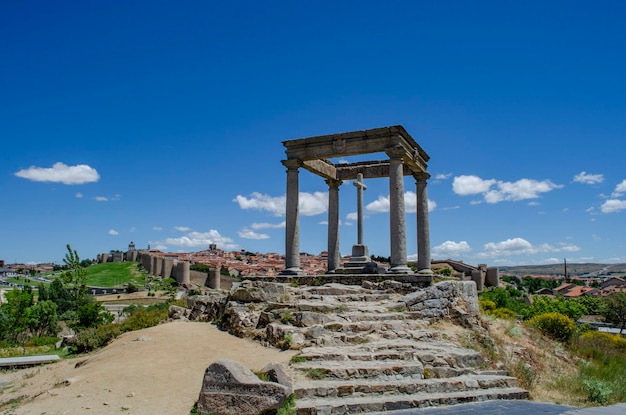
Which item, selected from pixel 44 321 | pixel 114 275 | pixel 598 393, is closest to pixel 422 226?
pixel 598 393

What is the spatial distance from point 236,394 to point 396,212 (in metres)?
10.4

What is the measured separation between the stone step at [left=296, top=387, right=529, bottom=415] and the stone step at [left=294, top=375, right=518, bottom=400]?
0.39 feet

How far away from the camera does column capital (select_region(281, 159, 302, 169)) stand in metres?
18.0

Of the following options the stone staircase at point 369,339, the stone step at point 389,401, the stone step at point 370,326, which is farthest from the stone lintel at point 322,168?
the stone step at point 389,401

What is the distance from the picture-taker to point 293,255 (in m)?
17.7

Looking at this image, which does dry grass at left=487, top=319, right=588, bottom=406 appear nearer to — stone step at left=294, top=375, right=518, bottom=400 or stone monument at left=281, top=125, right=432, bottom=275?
stone step at left=294, top=375, right=518, bottom=400

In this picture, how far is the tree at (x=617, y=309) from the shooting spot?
182 feet

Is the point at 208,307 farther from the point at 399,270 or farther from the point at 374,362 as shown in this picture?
the point at 374,362

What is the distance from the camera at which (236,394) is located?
745cm

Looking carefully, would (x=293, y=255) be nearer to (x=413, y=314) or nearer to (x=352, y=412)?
(x=413, y=314)

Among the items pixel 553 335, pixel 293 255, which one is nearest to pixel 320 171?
pixel 293 255

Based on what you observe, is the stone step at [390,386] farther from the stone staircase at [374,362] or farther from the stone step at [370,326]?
the stone step at [370,326]

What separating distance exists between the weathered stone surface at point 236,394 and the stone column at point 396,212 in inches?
378

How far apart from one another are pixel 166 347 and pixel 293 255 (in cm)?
682
